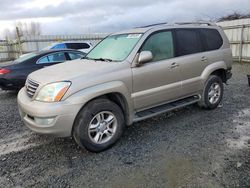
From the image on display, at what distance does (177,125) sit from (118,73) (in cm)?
172

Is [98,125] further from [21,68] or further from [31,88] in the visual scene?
[21,68]

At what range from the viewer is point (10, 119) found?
5438mm

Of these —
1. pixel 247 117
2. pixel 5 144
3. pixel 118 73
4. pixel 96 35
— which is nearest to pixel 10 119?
pixel 5 144

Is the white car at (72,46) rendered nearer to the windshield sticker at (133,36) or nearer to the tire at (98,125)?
the windshield sticker at (133,36)

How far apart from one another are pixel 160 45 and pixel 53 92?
214 cm

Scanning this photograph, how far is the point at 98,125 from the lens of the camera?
3.71 meters

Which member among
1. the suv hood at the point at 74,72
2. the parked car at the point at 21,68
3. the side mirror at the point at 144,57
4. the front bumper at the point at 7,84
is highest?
the side mirror at the point at 144,57

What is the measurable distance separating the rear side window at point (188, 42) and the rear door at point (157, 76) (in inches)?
7.5

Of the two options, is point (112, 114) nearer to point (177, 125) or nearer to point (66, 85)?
point (66, 85)

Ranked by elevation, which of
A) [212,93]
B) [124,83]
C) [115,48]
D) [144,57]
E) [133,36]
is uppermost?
[133,36]

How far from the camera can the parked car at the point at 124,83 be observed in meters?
3.42

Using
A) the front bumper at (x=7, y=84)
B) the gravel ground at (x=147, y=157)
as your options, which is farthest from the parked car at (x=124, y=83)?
the front bumper at (x=7, y=84)

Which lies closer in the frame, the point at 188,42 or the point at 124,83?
the point at 124,83

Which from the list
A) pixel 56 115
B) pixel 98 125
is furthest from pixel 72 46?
pixel 56 115
